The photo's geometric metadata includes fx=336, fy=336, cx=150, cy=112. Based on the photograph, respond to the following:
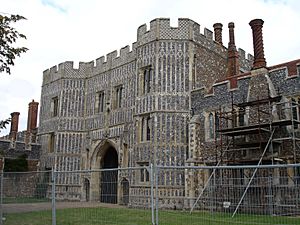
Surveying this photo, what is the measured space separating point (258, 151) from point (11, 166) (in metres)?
16.1

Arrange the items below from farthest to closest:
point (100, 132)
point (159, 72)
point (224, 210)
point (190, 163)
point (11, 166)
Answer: point (11, 166) < point (100, 132) < point (159, 72) < point (190, 163) < point (224, 210)

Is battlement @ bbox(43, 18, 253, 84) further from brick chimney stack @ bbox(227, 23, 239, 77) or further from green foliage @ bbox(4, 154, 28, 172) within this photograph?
green foliage @ bbox(4, 154, 28, 172)

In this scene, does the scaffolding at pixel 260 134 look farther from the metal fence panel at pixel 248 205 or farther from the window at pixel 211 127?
the metal fence panel at pixel 248 205

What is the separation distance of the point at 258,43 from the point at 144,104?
5.83m

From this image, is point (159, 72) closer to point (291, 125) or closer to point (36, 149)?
point (291, 125)

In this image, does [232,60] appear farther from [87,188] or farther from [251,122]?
[87,188]

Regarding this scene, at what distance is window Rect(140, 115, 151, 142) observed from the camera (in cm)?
1592

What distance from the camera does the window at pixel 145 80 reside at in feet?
54.0

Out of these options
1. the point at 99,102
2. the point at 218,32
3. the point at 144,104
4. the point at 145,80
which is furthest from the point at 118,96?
the point at 218,32

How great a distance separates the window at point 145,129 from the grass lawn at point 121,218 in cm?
599

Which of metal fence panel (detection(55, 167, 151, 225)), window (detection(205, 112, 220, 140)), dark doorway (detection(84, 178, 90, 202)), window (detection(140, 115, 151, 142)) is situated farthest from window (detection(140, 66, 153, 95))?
dark doorway (detection(84, 178, 90, 202))

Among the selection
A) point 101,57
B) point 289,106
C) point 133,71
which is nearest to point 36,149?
point 101,57

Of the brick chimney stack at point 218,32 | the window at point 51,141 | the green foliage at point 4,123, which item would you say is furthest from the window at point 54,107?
the green foliage at point 4,123

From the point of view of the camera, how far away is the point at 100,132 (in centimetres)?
1947
